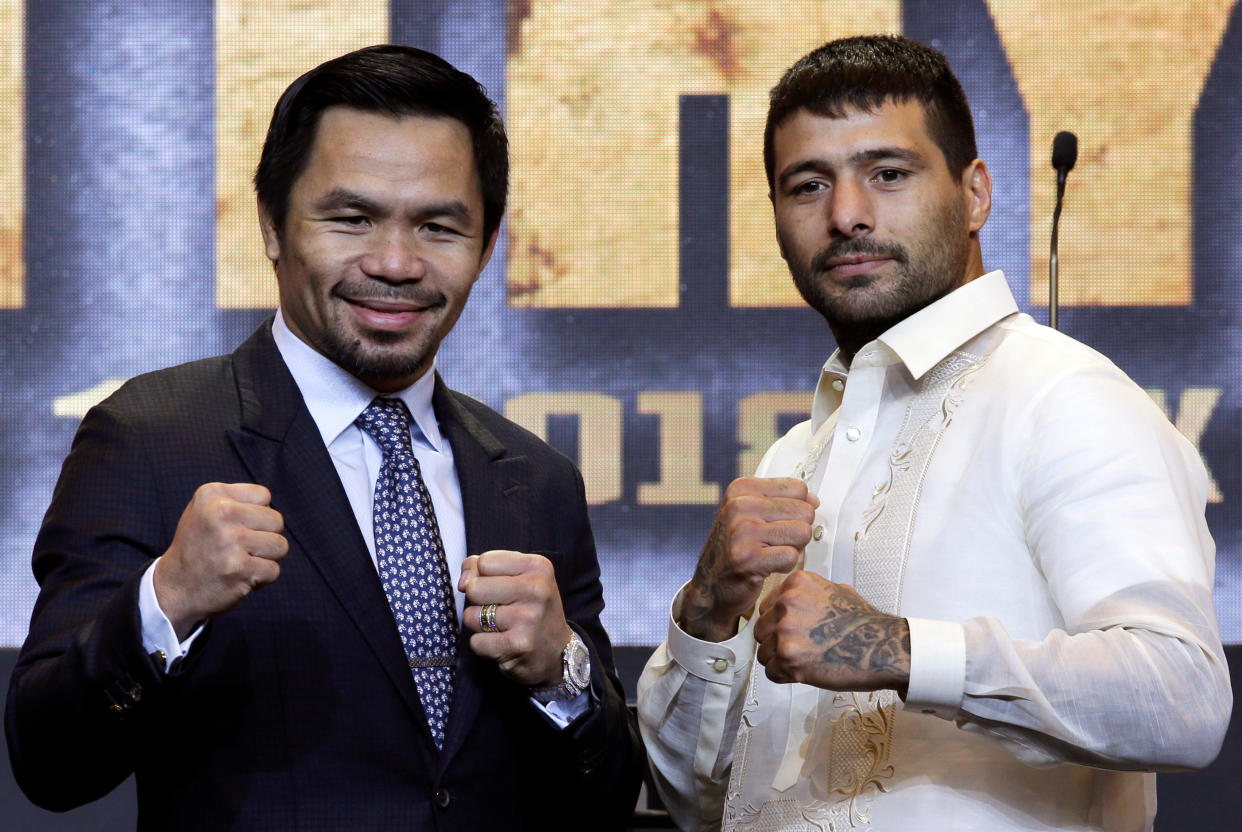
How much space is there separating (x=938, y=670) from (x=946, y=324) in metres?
0.57

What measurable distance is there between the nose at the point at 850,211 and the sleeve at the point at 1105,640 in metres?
0.44

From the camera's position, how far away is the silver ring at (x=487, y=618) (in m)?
1.65

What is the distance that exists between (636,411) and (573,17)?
3.52ft

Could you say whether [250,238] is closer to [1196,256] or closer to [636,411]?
[636,411]

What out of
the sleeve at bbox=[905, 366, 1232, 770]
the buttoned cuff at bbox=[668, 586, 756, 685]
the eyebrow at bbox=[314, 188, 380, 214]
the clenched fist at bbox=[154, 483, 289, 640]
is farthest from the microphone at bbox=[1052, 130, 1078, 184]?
the clenched fist at bbox=[154, 483, 289, 640]

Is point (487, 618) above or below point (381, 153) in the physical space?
below

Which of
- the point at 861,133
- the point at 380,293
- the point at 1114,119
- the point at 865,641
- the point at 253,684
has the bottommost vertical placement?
the point at 253,684

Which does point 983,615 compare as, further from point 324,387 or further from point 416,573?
point 324,387

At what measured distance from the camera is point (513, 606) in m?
1.65

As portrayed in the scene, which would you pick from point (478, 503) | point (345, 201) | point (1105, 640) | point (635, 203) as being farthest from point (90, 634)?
point (635, 203)

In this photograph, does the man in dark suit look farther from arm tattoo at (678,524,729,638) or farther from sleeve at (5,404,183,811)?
arm tattoo at (678,524,729,638)

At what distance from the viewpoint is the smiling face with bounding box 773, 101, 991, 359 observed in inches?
76.1

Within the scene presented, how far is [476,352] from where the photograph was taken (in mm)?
3641

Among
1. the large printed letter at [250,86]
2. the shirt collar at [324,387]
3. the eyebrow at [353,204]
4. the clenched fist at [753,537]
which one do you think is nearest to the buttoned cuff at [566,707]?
the clenched fist at [753,537]
